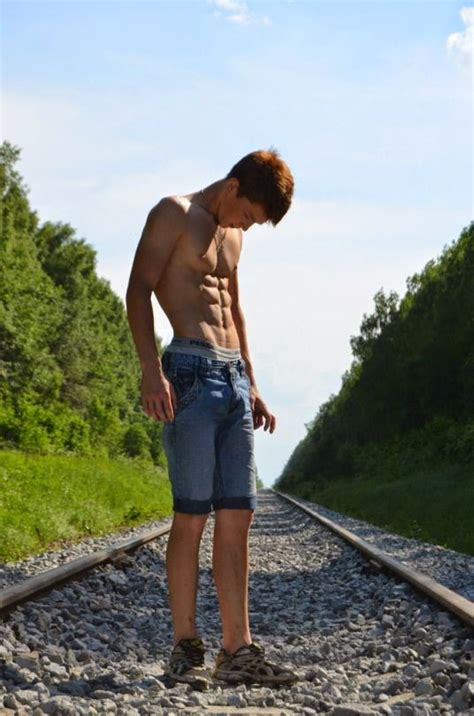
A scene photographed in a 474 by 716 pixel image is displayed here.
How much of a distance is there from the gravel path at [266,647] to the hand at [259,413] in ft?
3.74

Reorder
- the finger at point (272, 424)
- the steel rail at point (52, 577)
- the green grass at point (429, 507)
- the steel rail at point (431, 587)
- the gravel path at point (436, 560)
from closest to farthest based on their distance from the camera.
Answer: the finger at point (272, 424) → the steel rail at point (431, 587) → the steel rail at point (52, 577) → the gravel path at point (436, 560) → the green grass at point (429, 507)

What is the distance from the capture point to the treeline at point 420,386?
3816 centimetres

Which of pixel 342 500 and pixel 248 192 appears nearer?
pixel 248 192

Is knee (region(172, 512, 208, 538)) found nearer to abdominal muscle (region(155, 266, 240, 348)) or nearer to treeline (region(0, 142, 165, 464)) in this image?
abdominal muscle (region(155, 266, 240, 348))

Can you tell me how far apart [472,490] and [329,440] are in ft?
169

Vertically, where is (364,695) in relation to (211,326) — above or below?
below

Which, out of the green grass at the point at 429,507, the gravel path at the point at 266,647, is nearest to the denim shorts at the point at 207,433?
the gravel path at the point at 266,647

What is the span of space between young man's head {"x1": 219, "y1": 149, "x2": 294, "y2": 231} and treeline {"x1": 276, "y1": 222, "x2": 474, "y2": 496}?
2532cm

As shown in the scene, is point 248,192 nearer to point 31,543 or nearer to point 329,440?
point 31,543

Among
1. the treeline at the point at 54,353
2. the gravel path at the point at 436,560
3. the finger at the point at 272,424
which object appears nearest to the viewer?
the finger at the point at 272,424

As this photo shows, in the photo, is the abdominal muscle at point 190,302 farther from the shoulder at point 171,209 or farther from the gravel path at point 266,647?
the gravel path at point 266,647

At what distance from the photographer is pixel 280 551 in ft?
41.1

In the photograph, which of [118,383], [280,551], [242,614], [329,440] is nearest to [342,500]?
A: [280,551]

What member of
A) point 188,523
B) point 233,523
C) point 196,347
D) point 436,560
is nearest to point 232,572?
point 233,523
